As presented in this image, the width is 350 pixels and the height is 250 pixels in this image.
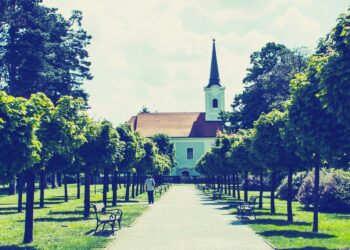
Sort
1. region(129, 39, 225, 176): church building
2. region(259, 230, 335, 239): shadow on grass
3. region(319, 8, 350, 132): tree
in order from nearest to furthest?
region(319, 8, 350, 132): tree
region(259, 230, 335, 239): shadow on grass
region(129, 39, 225, 176): church building

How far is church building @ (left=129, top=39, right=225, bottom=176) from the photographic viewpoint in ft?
338

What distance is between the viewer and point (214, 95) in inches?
4070

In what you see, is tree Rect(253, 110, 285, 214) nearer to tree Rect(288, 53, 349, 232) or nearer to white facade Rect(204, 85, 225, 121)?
tree Rect(288, 53, 349, 232)

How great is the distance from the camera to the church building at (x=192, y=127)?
10294 cm

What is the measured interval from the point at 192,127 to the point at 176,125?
11.6 feet

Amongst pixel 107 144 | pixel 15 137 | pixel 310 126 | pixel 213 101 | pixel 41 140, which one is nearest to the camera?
pixel 15 137

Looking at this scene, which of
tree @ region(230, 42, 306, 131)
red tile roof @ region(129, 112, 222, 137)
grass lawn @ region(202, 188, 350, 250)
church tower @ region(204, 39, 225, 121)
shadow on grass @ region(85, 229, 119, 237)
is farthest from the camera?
red tile roof @ region(129, 112, 222, 137)

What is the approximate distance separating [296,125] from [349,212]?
586 inches

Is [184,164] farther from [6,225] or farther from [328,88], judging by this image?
[328,88]

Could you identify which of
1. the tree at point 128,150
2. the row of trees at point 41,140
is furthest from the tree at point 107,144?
the tree at point 128,150

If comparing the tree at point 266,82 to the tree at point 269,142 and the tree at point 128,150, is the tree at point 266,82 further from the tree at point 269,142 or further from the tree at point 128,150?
the tree at point 269,142

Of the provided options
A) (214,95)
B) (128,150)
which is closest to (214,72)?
(214,95)

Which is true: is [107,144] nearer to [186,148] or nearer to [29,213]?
[29,213]

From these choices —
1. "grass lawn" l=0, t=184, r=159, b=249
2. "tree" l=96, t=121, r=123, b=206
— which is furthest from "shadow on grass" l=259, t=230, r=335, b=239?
"tree" l=96, t=121, r=123, b=206
